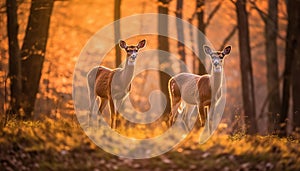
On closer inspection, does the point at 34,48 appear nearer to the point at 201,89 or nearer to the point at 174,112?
the point at 174,112

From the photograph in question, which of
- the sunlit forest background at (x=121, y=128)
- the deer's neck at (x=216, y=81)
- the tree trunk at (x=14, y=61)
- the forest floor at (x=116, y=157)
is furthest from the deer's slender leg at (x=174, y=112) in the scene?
the tree trunk at (x=14, y=61)

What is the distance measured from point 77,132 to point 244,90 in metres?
8.13

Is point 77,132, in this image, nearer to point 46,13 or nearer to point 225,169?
point 225,169

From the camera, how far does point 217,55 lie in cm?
1352

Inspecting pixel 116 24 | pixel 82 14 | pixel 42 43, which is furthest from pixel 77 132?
pixel 82 14

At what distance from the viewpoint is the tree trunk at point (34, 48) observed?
56.2ft

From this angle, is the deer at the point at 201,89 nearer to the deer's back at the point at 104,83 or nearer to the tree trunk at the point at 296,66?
the deer's back at the point at 104,83

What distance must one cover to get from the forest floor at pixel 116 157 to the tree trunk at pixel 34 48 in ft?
14.6

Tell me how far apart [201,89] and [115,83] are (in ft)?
6.32

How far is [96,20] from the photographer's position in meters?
36.4

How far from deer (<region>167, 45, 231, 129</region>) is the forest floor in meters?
1.61

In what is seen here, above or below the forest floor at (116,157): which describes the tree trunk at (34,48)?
above

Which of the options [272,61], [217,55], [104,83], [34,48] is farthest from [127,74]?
[272,61]

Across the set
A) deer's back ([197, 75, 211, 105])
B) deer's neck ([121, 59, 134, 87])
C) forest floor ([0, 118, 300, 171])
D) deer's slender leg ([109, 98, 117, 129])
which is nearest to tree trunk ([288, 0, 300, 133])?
deer's back ([197, 75, 211, 105])
